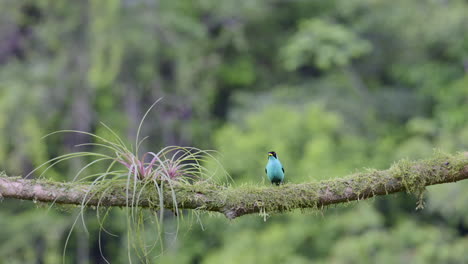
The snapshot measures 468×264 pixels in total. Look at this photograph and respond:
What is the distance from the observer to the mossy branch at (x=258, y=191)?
289 cm

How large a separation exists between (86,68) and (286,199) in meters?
10.9

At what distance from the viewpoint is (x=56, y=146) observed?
1422cm

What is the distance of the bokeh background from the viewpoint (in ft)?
41.1

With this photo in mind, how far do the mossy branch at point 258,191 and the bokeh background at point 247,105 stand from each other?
340 inches

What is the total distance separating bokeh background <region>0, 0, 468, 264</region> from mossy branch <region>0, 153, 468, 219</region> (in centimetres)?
864

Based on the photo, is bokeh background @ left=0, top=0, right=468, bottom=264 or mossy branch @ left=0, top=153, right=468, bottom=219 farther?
bokeh background @ left=0, top=0, right=468, bottom=264

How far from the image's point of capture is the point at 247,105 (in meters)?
16.0

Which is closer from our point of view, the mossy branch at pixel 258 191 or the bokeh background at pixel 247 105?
the mossy branch at pixel 258 191

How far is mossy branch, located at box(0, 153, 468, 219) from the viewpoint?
9.48ft

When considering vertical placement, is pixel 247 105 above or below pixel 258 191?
above

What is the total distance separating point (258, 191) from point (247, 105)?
1299 cm

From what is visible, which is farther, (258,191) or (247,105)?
(247,105)

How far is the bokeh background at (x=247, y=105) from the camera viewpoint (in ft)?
41.1

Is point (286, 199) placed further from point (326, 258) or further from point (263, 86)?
point (263, 86)
